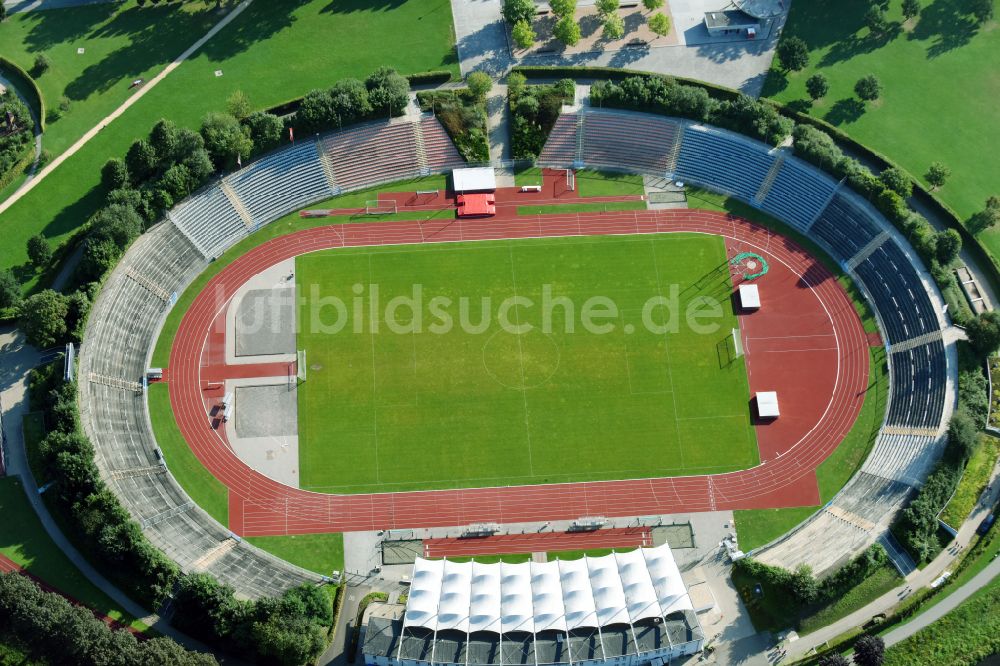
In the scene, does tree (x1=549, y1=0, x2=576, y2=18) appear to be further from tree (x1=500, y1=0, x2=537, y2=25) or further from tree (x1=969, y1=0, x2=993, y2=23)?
tree (x1=969, y1=0, x2=993, y2=23)

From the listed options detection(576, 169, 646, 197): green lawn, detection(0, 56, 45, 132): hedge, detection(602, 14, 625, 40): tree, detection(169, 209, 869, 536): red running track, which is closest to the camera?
detection(169, 209, 869, 536): red running track

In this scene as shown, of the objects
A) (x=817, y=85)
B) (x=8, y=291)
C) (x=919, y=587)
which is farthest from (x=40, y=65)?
(x=919, y=587)

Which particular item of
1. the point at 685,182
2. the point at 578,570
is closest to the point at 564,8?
the point at 685,182

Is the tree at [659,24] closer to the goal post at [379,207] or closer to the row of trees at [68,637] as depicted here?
the goal post at [379,207]

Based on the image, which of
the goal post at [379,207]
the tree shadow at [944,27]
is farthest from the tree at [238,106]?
the tree shadow at [944,27]

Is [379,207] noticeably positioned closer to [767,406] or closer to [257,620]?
[257,620]

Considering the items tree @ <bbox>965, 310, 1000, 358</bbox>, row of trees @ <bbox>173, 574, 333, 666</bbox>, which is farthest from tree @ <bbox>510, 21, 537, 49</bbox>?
row of trees @ <bbox>173, 574, 333, 666</bbox>

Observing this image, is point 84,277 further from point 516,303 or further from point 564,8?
point 564,8
